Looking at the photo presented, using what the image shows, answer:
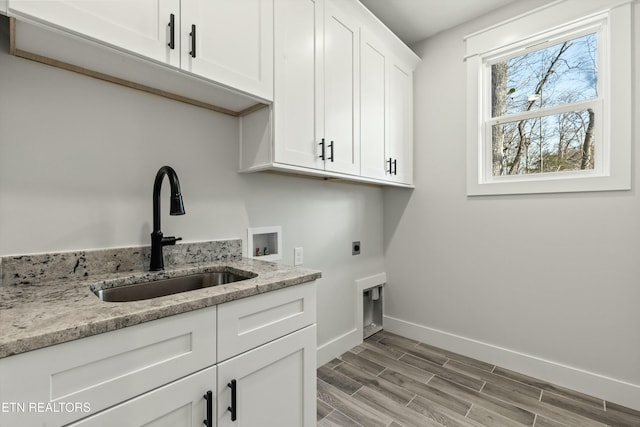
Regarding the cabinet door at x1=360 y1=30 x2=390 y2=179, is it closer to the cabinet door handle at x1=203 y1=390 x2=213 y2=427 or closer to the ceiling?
the ceiling

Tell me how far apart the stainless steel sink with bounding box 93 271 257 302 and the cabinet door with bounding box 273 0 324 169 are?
25.0 inches

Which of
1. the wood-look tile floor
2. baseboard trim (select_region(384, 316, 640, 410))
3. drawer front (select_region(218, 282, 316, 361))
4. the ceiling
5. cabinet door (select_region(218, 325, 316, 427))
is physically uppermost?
the ceiling

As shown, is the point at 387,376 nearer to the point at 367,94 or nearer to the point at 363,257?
the point at 363,257

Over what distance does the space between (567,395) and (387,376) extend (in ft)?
3.66

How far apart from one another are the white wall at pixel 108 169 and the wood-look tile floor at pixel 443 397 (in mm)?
945

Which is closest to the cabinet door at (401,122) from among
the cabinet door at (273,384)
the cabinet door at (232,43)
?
the cabinet door at (232,43)

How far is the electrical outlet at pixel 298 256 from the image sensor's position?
2.00m

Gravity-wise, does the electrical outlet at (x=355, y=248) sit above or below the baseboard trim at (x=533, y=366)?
above

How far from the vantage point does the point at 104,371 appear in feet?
2.42

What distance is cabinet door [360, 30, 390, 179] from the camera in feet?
6.69

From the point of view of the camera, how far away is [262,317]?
1.09 metres

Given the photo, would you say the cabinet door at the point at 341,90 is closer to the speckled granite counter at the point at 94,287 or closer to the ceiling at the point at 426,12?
the ceiling at the point at 426,12

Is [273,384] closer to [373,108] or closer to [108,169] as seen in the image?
[108,169]

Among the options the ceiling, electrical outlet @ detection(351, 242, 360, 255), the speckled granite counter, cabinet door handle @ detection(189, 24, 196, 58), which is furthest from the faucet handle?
the ceiling
